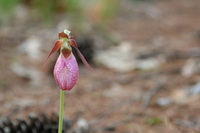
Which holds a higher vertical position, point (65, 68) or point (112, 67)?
point (112, 67)

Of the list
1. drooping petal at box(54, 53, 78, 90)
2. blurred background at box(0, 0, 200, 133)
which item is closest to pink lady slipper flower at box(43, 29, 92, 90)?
drooping petal at box(54, 53, 78, 90)

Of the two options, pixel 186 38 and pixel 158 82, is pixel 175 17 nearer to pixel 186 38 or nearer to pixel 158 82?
pixel 186 38

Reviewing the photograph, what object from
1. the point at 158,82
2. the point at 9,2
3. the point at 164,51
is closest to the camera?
the point at 158,82

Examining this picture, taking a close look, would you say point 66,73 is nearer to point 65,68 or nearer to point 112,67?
point 65,68

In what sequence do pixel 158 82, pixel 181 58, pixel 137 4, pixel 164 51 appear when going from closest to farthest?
1. pixel 158 82
2. pixel 181 58
3. pixel 164 51
4. pixel 137 4

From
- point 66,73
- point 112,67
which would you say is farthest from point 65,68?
point 112,67

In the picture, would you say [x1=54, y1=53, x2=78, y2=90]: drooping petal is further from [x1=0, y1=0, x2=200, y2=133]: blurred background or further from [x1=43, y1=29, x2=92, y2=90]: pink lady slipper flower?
[x1=0, y1=0, x2=200, y2=133]: blurred background

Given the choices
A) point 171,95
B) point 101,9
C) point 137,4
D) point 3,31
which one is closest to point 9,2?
point 3,31

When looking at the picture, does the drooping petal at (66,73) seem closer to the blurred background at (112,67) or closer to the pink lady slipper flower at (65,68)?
the pink lady slipper flower at (65,68)
